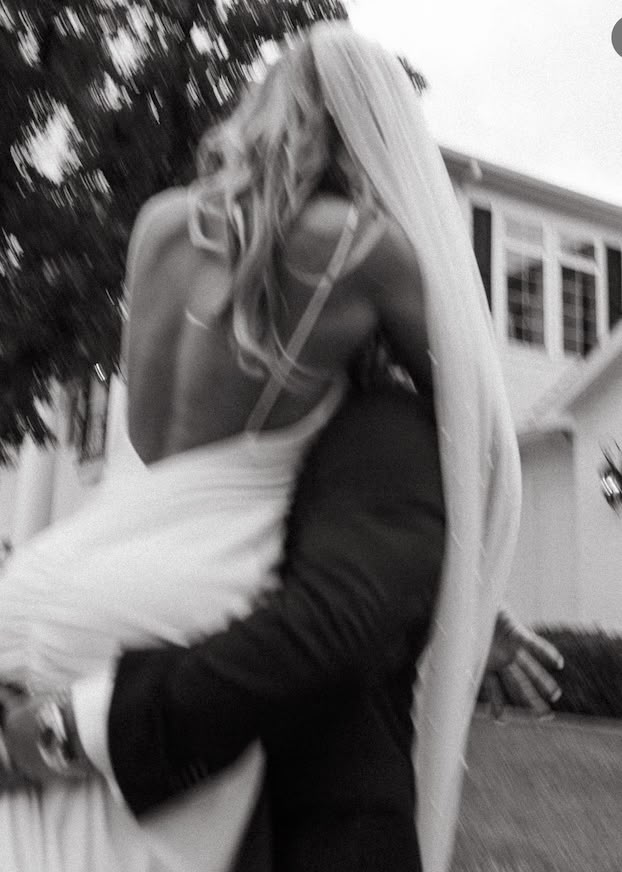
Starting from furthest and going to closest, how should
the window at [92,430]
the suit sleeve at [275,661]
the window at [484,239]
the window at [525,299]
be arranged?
the window at [92,430]
the window at [525,299]
the window at [484,239]
the suit sleeve at [275,661]

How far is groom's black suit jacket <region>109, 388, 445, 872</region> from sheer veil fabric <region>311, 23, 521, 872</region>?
1.3 inches

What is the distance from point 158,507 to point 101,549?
7 cm

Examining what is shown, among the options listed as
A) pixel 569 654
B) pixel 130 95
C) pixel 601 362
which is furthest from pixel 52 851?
pixel 601 362

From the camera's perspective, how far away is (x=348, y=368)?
1.24 meters

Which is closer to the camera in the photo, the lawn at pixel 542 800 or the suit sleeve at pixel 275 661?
the suit sleeve at pixel 275 661

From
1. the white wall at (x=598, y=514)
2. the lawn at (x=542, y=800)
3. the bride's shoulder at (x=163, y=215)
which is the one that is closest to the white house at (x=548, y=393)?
the white wall at (x=598, y=514)

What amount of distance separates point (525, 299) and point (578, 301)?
97 cm

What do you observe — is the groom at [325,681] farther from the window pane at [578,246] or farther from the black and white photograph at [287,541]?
the window pane at [578,246]

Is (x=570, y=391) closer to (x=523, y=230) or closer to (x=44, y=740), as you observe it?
(x=523, y=230)

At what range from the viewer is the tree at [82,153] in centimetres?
932

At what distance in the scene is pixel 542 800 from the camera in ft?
23.1

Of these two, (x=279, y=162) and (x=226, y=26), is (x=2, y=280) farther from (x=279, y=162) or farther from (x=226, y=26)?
(x=279, y=162)

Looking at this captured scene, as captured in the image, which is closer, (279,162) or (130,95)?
(279,162)

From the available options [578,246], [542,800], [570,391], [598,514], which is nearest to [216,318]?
[542,800]
